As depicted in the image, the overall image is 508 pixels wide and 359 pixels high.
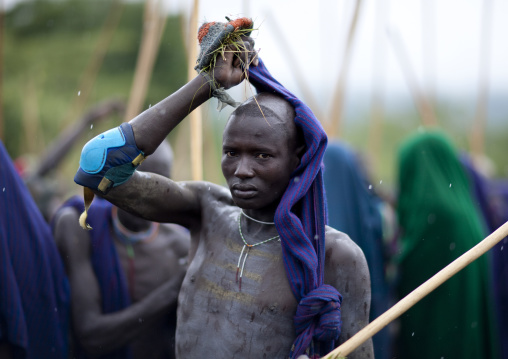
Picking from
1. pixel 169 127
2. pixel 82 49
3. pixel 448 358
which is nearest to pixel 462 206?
pixel 448 358

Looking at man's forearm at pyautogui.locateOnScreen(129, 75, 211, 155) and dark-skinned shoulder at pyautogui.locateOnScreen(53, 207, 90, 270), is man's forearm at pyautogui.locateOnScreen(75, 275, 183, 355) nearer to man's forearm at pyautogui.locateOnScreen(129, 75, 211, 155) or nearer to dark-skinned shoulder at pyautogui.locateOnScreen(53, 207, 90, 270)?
dark-skinned shoulder at pyautogui.locateOnScreen(53, 207, 90, 270)

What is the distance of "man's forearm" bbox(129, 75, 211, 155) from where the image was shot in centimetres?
208

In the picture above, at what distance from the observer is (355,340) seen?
1965 mm

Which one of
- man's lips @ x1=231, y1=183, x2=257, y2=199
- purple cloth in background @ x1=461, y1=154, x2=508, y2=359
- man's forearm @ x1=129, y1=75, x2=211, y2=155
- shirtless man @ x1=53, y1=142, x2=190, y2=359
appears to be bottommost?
purple cloth in background @ x1=461, y1=154, x2=508, y2=359

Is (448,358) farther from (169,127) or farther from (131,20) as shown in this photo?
(131,20)

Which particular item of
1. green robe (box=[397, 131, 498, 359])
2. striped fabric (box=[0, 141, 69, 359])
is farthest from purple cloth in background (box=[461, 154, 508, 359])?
striped fabric (box=[0, 141, 69, 359])

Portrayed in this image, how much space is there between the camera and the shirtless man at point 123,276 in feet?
10.0

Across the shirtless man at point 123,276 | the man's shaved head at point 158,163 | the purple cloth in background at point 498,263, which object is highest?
the man's shaved head at point 158,163

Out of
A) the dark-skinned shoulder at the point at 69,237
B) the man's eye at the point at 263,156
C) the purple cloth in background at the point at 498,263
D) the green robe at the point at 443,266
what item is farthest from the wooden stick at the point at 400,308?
the purple cloth in background at the point at 498,263

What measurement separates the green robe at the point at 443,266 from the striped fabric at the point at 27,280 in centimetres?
235

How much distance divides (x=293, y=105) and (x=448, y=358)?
2.71 metres

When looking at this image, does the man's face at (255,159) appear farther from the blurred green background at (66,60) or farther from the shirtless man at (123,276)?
the blurred green background at (66,60)

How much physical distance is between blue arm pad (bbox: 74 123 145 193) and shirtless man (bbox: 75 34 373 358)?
0.02m

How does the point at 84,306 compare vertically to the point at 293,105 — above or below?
below
